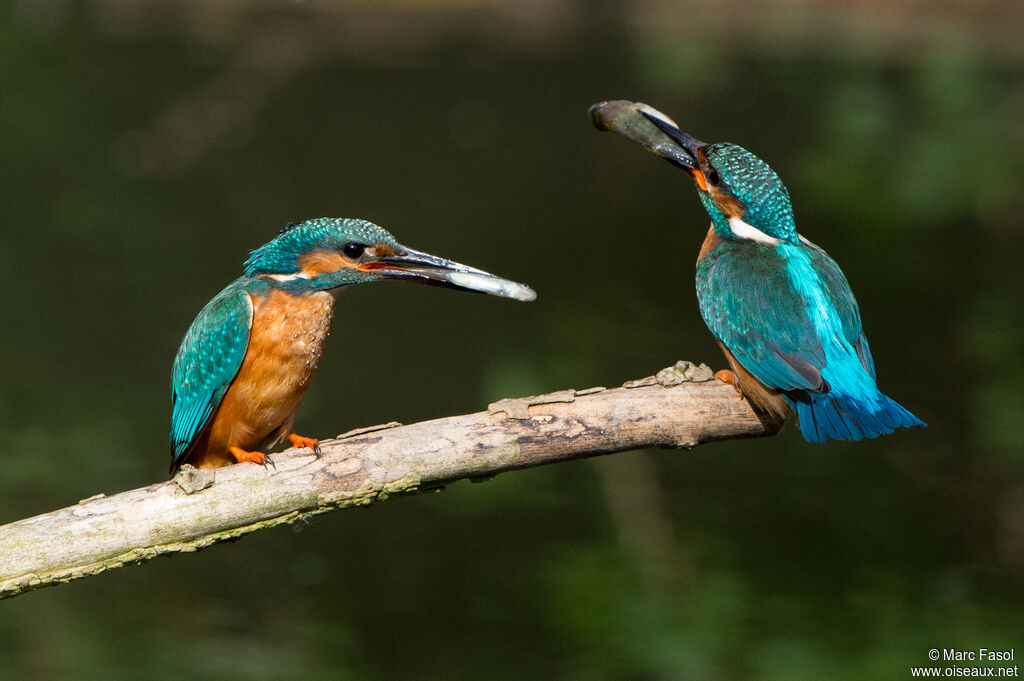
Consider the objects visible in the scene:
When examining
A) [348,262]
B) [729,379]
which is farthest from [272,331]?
[729,379]

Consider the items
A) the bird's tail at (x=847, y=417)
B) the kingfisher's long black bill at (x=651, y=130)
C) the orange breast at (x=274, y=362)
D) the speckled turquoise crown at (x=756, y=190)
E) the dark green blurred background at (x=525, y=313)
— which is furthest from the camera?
the dark green blurred background at (x=525, y=313)

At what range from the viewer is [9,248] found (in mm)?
8656

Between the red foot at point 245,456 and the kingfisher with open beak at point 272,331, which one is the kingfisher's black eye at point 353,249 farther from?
the red foot at point 245,456

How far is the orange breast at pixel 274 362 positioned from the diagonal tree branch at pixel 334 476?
43 centimetres

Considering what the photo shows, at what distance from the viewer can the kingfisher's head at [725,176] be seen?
3.78 m

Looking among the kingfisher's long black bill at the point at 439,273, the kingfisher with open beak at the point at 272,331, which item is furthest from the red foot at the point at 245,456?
the kingfisher's long black bill at the point at 439,273

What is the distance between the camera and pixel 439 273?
11.3ft

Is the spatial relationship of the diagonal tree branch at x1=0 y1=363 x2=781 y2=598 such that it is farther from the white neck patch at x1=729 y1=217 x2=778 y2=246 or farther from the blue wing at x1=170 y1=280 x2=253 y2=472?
the white neck patch at x1=729 y1=217 x2=778 y2=246

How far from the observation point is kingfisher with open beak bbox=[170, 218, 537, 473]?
11.6 ft

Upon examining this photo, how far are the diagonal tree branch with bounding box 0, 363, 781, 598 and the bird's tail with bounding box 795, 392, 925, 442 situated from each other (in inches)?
13.3

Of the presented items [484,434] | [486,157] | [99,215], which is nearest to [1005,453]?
[484,434]

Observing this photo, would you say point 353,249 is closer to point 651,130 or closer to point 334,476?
point 334,476

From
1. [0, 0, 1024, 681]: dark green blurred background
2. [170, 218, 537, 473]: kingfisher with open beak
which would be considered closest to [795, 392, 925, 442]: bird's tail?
[170, 218, 537, 473]: kingfisher with open beak

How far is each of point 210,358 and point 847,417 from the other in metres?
1.99
